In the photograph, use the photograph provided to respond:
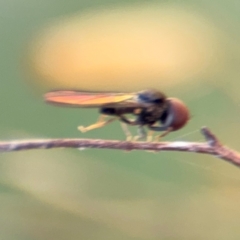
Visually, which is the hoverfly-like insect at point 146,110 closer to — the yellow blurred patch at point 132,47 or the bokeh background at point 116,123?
the bokeh background at point 116,123

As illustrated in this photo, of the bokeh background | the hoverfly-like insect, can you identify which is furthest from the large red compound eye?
the bokeh background

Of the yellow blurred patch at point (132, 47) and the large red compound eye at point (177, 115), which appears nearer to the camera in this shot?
the large red compound eye at point (177, 115)

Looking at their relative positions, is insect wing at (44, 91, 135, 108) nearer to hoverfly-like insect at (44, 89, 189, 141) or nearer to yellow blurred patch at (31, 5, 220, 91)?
hoverfly-like insect at (44, 89, 189, 141)

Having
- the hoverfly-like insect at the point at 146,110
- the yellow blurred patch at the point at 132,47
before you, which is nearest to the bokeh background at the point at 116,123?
the yellow blurred patch at the point at 132,47

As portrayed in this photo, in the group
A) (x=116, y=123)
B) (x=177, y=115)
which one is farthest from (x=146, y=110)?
(x=116, y=123)

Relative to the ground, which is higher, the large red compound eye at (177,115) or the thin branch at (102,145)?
the thin branch at (102,145)

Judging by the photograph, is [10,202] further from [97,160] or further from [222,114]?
[222,114]

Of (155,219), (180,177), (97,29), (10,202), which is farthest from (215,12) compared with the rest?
(10,202)

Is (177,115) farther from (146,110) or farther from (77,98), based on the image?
(77,98)

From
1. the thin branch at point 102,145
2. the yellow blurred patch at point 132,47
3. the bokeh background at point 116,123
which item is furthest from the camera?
the yellow blurred patch at point 132,47
